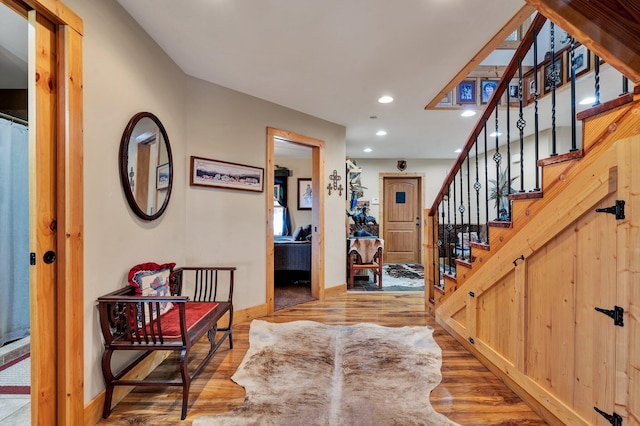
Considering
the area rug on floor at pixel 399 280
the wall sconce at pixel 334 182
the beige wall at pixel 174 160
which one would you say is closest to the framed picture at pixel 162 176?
the beige wall at pixel 174 160

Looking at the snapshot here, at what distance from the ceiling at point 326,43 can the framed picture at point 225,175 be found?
0.83 meters

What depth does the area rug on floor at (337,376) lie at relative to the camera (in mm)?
1602

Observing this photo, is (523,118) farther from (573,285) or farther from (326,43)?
(573,285)

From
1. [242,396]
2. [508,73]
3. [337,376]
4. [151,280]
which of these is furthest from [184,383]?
[508,73]

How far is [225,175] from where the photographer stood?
115 inches

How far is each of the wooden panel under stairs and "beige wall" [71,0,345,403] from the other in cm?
240

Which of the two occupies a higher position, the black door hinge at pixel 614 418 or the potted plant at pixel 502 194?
the potted plant at pixel 502 194

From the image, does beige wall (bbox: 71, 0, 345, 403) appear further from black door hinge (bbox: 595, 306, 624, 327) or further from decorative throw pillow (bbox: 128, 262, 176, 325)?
black door hinge (bbox: 595, 306, 624, 327)

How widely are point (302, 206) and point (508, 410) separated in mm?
5591

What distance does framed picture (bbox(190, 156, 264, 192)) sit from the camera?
2736mm

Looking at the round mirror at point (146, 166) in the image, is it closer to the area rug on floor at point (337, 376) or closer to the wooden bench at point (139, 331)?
the wooden bench at point (139, 331)

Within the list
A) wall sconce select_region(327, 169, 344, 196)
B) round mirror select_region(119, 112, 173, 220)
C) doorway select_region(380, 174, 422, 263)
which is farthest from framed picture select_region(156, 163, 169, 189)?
doorway select_region(380, 174, 422, 263)

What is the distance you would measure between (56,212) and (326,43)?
2.09 m

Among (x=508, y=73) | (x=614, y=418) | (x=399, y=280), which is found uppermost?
(x=508, y=73)
